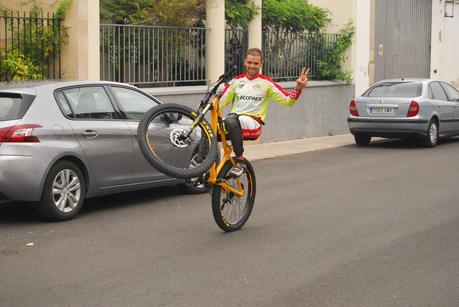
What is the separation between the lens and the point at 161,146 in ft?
28.8

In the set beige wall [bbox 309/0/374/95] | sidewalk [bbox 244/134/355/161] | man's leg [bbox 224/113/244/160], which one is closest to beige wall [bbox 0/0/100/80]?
sidewalk [bbox 244/134/355/161]

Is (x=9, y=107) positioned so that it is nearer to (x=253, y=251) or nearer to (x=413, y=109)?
(x=253, y=251)

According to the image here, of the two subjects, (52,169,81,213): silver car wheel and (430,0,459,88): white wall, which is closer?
(52,169,81,213): silver car wheel

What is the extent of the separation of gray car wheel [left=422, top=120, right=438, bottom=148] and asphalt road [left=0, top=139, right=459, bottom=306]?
20.7 feet

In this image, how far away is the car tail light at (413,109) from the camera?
17719 millimetres

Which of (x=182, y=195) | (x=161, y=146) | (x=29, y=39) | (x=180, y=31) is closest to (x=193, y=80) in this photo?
(x=180, y=31)

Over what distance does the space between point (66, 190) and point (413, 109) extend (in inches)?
413

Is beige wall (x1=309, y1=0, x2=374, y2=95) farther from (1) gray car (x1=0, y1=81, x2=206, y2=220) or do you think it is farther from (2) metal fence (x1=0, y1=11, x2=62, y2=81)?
(1) gray car (x1=0, y1=81, x2=206, y2=220)

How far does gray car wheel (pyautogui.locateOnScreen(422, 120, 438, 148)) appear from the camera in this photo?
18.1 meters

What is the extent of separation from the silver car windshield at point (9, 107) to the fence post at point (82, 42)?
6.31 m

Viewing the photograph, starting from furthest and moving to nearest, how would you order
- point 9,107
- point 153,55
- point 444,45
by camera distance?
point 444,45 < point 153,55 < point 9,107

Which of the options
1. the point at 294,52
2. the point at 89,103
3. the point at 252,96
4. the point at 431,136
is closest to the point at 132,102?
the point at 89,103

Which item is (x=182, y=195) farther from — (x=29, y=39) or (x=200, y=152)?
(x=29, y=39)

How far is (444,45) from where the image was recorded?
96.5 feet
